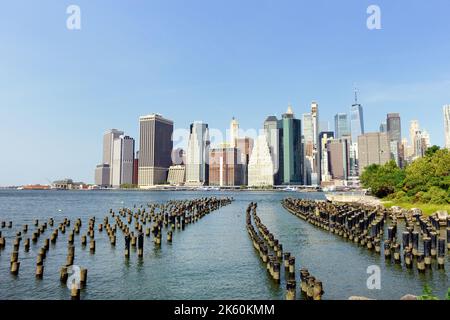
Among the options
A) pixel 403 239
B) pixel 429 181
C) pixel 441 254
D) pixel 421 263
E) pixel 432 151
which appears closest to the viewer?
pixel 421 263

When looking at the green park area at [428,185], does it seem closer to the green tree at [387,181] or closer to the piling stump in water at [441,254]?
the green tree at [387,181]

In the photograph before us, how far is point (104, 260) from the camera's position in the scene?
122 feet

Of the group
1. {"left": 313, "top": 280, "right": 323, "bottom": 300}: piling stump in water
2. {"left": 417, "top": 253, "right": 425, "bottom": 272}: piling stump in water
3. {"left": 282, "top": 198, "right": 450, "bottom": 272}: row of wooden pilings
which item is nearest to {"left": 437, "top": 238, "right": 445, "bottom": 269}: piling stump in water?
{"left": 282, "top": 198, "right": 450, "bottom": 272}: row of wooden pilings

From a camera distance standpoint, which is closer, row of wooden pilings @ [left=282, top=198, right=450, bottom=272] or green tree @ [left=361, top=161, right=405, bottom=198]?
row of wooden pilings @ [left=282, top=198, right=450, bottom=272]

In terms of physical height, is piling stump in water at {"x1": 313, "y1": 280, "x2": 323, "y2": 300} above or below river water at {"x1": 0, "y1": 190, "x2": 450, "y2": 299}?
above

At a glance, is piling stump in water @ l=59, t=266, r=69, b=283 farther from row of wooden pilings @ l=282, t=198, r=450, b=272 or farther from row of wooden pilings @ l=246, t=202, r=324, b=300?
row of wooden pilings @ l=282, t=198, r=450, b=272

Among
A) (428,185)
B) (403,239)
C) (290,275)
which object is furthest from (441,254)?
(428,185)

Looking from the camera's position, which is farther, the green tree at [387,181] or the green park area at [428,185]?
the green tree at [387,181]

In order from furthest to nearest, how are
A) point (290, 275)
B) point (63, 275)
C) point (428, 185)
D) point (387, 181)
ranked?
point (387, 181) → point (428, 185) → point (290, 275) → point (63, 275)

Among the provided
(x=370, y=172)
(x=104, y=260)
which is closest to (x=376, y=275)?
(x=104, y=260)

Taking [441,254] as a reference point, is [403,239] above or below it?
above

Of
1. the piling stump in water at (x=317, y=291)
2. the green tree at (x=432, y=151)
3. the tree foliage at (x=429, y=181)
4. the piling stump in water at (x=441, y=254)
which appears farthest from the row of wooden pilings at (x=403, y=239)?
the green tree at (x=432, y=151)

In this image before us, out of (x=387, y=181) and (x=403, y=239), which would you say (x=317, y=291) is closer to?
(x=403, y=239)
